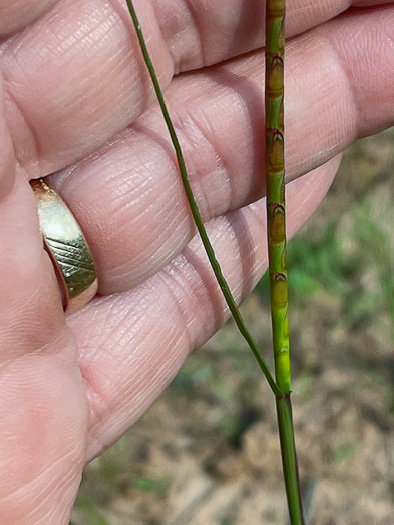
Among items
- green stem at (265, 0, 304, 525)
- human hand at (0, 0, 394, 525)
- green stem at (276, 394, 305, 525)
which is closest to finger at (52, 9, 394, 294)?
human hand at (0, 0, 394, 525)

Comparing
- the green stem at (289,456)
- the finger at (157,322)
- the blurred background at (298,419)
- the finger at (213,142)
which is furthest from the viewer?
the blurred background at (298,419)

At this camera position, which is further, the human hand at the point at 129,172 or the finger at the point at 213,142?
the finger at the point at 213,142

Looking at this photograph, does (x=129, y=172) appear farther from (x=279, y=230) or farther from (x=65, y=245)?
(x=279, y=230)

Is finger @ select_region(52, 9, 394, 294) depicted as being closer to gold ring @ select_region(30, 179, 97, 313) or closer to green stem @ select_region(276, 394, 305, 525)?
gold ring @ select_region(30, 179, 97, 313)

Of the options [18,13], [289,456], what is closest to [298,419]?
[289,456]

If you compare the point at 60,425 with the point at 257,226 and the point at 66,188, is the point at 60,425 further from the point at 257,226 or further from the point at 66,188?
the point at 257,226

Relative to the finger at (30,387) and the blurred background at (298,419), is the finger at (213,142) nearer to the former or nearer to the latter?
the finger at (30,387)

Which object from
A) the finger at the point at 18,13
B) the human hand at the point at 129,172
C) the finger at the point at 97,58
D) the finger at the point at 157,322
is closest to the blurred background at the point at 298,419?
the finger at the point at 157,322

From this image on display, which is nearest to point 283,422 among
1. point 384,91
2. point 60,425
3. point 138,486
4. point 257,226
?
point 60,425
